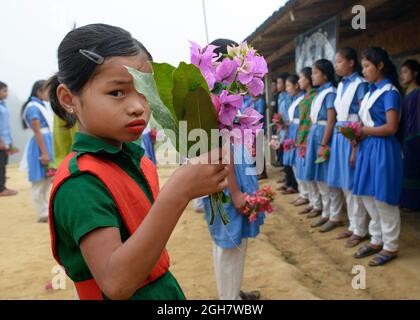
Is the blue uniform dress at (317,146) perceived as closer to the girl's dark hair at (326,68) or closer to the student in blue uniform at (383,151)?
the girl's dark hair at (326,68)

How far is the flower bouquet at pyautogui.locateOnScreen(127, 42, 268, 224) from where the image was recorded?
3.02 feet

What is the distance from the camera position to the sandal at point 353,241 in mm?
4461

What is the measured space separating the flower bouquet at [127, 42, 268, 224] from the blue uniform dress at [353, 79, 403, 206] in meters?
3.20

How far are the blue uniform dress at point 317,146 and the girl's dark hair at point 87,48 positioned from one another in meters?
4.46

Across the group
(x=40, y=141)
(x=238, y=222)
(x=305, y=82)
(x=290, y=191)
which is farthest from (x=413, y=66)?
(x=40, y=141)

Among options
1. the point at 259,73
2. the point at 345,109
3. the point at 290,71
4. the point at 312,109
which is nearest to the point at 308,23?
the point at 312,109

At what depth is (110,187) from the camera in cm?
102

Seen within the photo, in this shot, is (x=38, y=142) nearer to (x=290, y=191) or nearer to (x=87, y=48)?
(x=290, y=191)

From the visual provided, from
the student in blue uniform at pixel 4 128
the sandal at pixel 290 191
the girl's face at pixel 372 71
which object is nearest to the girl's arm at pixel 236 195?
the girl's face at pixel 372 71

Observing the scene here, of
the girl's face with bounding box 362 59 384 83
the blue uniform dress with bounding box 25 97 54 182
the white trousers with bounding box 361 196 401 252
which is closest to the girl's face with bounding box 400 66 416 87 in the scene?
the girl's face with bounding box 362 59 384 83

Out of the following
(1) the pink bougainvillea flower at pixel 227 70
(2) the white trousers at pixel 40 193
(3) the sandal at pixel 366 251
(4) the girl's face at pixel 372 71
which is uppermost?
(4) the girl's face at pixel 372 71

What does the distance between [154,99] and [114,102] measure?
0.13 metres

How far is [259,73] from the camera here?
107cm
